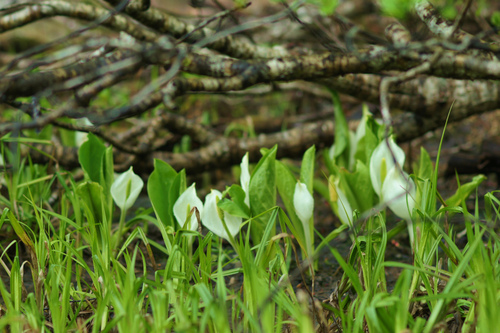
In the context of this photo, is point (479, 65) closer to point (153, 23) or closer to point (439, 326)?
point (439, 326)

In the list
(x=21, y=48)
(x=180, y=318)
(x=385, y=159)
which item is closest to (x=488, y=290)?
Result: (x=180, y=318)

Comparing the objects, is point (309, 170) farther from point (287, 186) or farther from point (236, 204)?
point (236, 204)

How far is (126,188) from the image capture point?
1.37m

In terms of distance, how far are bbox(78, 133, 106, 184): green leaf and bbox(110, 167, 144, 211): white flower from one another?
0.10 metres

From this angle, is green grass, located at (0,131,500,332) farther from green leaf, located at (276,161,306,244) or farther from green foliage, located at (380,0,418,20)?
green foliage, located at (380,0,418,20)

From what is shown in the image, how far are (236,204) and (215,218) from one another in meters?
0.06

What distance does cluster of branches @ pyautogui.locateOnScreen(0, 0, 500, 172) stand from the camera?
1.04 meters

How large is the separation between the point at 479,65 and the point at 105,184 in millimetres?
1099

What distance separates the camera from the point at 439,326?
2.60ft

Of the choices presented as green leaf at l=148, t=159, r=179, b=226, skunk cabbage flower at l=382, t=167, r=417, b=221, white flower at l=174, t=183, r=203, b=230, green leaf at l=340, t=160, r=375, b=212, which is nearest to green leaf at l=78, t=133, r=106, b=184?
green leaf at l=148, t=159, r=179, b=226

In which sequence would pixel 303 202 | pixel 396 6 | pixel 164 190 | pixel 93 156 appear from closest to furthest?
pixel 396 6, pixel 303 202, pixel 164 190, pixel 93 156

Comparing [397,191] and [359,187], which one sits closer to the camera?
[397,191]

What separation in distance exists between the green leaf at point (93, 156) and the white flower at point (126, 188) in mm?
103

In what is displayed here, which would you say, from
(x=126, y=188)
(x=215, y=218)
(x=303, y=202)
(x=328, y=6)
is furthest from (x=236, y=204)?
(x=328, y=6)
